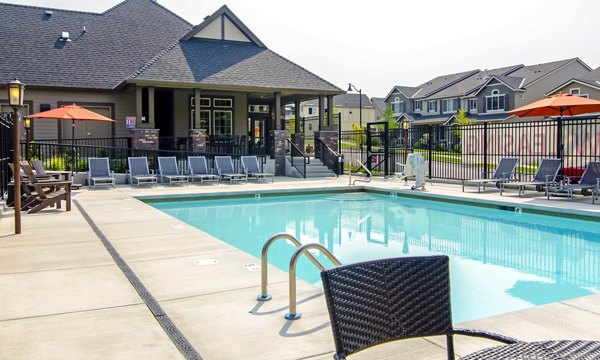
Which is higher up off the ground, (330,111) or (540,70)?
(540,70)

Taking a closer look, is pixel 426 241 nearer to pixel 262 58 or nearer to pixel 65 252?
pixel 65 252

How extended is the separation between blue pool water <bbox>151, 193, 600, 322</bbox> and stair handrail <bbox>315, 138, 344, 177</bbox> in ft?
19.3

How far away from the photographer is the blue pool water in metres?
5.93

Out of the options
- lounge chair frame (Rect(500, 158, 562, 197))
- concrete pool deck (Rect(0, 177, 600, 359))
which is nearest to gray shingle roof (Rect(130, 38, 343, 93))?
lounge chair frame (Rect(500, 158, 562, 197))

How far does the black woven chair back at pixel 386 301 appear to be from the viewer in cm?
193

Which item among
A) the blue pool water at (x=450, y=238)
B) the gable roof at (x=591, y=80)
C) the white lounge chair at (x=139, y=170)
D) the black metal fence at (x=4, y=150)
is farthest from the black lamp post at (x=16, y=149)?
the gable roof at (x=591, y=80)

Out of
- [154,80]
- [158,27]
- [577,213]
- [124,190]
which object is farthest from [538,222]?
[158,27]

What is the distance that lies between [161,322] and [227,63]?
1729 cm

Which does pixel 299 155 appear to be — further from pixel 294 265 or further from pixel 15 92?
pixel 294 265

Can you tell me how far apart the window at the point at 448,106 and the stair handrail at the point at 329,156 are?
30744 millimetres

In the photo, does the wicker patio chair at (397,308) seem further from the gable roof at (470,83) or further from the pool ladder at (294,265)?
the gable roof at (470,83)

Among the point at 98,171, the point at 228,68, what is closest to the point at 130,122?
the point at 98,171

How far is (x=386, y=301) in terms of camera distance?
Answer: 2076 millimetres

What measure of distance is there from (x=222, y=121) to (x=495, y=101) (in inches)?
1109
